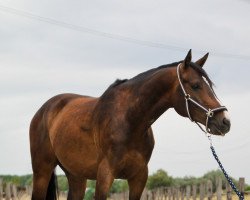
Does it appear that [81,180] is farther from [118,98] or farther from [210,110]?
[210,110]

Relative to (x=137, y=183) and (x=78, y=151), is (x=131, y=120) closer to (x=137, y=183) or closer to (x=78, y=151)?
(x=137, y=183)

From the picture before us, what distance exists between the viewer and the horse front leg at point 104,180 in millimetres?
5719

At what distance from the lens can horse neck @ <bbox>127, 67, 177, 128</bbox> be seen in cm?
579

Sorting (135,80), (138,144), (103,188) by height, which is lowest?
(103,188)

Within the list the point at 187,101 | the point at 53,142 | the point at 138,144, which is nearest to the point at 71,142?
the point at 53,142

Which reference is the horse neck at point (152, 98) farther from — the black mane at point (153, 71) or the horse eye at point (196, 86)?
the horse eye at point (196, 86)

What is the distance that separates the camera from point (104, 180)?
18.8ft

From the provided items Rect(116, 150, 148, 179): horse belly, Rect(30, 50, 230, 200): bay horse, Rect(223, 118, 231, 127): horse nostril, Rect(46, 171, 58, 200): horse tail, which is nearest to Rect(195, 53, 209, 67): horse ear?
Rect(30, 50, 230, 200): bay horse

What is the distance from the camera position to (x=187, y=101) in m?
5.53

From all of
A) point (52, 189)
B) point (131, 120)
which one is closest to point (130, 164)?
point (131, 120)

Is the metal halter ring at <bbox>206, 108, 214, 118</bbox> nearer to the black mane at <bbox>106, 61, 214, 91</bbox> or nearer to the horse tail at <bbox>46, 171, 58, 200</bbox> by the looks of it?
the black mane at <bbox>106, 61, 214, 91</bbox>

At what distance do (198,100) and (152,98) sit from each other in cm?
62

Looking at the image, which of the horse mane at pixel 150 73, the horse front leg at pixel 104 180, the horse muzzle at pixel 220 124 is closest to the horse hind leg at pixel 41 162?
the horse mane at pixel 150 73

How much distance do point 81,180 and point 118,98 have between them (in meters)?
2.06
